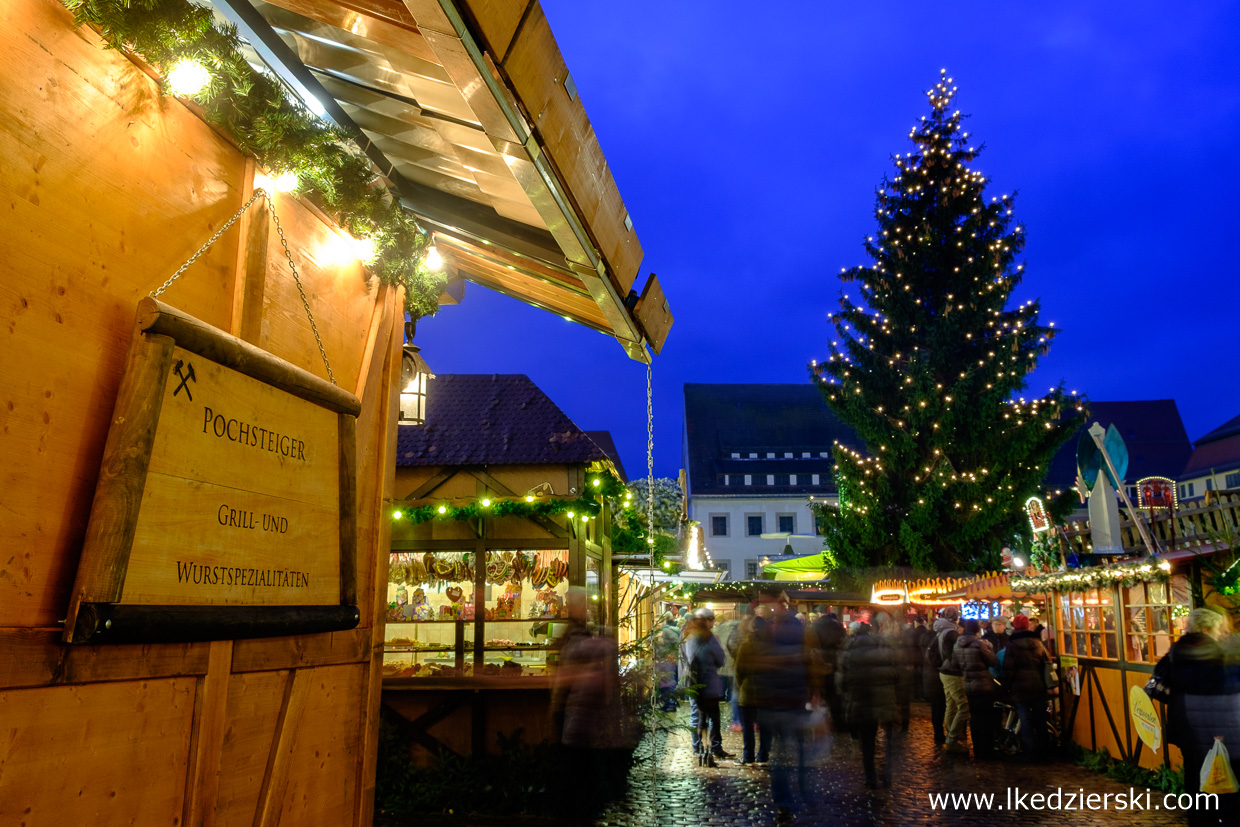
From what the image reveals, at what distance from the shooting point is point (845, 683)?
9211 mm

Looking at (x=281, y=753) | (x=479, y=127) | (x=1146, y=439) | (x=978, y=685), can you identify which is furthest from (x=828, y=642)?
(x=1146, y=439)

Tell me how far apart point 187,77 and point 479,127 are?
41.1 inches

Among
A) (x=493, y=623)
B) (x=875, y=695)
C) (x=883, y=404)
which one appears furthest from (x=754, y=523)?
(x=875, y=695)

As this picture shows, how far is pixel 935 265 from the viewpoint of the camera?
2750 cm

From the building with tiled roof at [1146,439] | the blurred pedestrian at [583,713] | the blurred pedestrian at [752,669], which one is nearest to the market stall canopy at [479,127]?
the blurred pedestrian at [583,713]

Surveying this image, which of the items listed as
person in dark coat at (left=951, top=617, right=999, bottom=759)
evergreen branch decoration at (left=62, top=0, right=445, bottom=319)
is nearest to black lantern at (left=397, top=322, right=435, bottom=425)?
evergreen branch decoration at (left=62, top=0, right=445, bottom=319)

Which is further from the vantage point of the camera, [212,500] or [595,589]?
[595,589]

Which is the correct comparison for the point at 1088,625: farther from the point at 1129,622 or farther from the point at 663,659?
the point at 663,659

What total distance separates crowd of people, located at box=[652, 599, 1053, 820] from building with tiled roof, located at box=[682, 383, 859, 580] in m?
37.6

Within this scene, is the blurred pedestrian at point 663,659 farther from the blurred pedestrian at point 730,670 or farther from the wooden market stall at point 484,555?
the wooden market stall at point 484,555

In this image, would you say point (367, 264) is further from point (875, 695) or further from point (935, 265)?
point (935, 265)

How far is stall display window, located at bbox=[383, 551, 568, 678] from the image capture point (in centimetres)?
1170

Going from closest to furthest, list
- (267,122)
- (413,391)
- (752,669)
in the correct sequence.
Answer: (267,122) < (413,391) < (752,669)

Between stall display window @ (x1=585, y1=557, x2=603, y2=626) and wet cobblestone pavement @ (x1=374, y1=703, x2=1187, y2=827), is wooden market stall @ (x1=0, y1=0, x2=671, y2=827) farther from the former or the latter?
stall display window @ (x1=585, y1=557, x2=603, y2=626)
